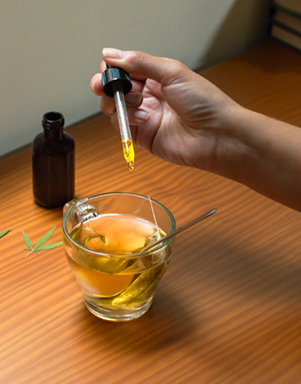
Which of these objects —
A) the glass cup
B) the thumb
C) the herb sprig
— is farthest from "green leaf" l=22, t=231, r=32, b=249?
the thumb

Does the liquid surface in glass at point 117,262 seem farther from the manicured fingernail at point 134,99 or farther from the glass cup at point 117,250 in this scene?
the manicured fingernail at point 134,99

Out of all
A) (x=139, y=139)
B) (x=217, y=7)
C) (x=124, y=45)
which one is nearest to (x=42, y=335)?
(x=139, y=139)

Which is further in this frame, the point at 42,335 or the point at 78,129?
the point at 78,129

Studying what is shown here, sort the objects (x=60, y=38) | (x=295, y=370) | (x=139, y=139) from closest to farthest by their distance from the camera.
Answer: (x=295, y=370), (x=139, y=139), (x=60, y=38)

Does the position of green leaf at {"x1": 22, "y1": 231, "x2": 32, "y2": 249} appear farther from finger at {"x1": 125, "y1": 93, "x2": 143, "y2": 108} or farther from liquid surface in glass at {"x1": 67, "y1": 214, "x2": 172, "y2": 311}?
finger at {"x1": 125, "y1": 93, "x2": 143, "y2": 108}

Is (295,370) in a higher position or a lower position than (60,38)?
lower

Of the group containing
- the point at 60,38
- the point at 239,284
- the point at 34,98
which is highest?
the point at 60,38

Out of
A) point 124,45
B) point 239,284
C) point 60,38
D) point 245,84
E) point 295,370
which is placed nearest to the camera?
point 295,370

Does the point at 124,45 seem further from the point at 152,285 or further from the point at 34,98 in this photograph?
the point at 152,285
